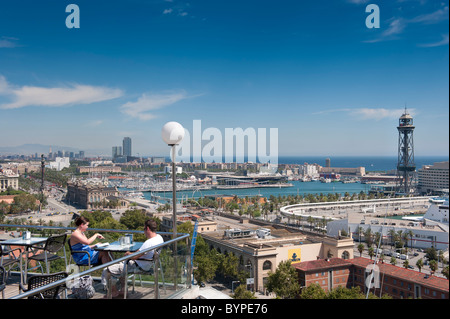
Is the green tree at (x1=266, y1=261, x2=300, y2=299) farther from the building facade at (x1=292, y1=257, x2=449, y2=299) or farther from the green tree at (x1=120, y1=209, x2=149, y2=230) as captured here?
Result: the green tree at (x1=120, y1=209, x2=149, y2=230)

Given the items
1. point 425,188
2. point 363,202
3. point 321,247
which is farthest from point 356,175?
point 321,247

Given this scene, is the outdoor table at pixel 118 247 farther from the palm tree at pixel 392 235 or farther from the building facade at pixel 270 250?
the palm tree at pixel 392 235

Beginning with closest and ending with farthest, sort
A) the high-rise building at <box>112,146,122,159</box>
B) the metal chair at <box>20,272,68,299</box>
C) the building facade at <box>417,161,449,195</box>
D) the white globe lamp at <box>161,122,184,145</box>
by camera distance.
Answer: the metal chair at <box>20,272,68,299</box>
the white globe lamp at <box>161,122,184,145</box>
the building facade at <box>417,161,449,195</box>
the high-rise building at <box>112,146,122,159</box>

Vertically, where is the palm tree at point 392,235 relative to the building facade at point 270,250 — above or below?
below

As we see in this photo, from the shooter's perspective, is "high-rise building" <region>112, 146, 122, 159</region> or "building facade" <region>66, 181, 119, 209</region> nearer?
"building facade" <region>66, 181, 119, 209</region>

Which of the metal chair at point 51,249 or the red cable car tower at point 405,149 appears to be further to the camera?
the red cable car tower at point 405,149

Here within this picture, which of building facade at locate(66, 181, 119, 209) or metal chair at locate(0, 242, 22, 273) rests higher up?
metal chair at locate(0, 242, 22, 273)

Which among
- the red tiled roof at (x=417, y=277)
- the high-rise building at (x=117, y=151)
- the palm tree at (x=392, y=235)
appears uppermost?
the high-rise building at (x=117, y=151)

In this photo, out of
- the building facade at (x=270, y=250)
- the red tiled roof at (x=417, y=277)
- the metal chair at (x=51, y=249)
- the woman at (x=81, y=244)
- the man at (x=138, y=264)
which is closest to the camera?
the man at (x=138, y=264)

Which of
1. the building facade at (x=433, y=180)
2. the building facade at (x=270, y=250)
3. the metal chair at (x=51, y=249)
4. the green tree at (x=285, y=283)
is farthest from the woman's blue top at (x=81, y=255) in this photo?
the building facade at (x=433, y=180)

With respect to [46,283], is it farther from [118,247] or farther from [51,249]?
[51,249]

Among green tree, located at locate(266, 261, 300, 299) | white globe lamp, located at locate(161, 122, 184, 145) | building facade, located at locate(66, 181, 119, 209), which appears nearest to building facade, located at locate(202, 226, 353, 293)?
green tree, located at locate(266, 261, 300, 299)

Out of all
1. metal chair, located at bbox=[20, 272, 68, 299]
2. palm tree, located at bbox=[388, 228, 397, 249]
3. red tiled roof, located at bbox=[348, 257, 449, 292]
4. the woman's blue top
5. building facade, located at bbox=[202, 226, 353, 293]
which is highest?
metal chair, located at bbox=[20, 272, 68, 299]
